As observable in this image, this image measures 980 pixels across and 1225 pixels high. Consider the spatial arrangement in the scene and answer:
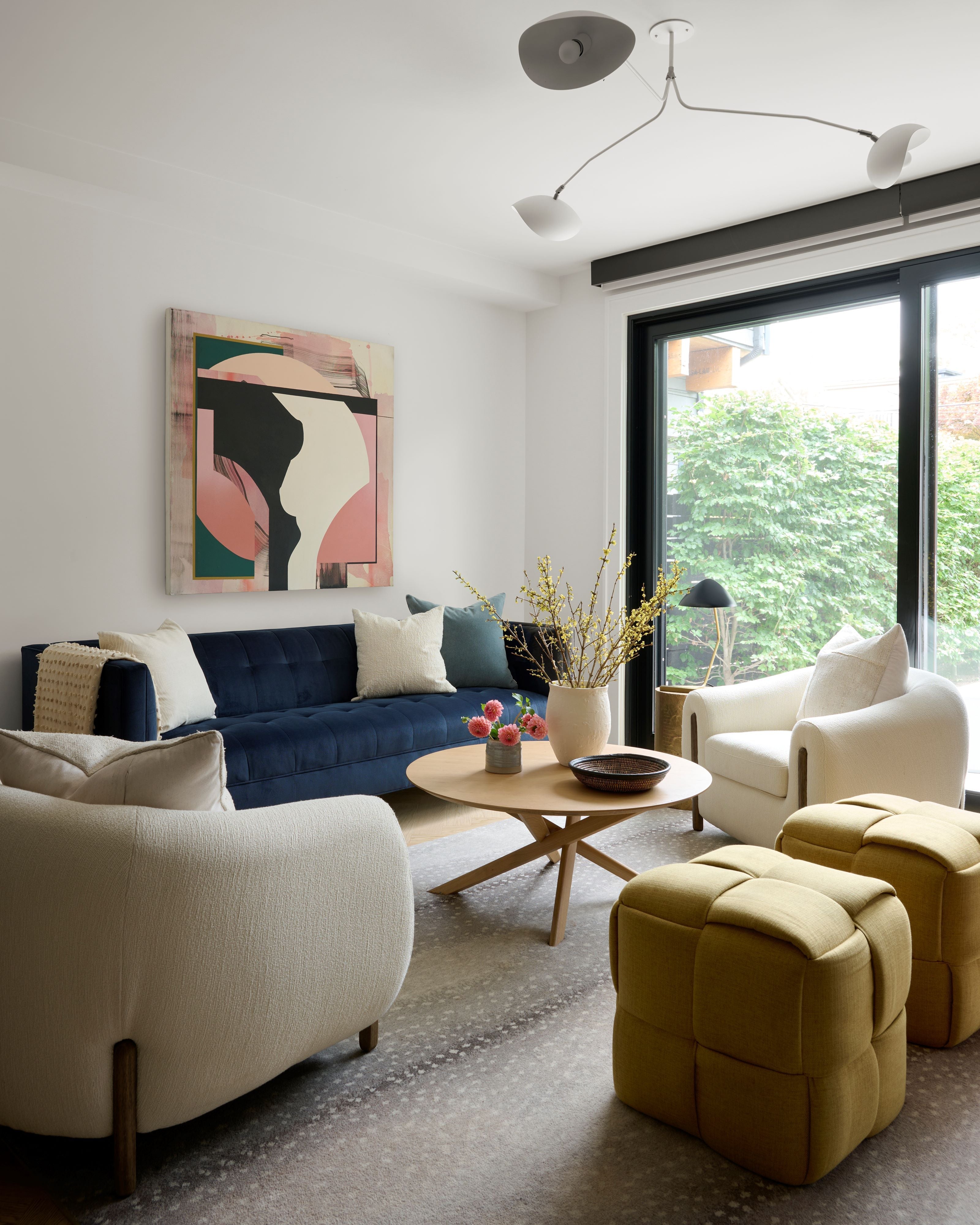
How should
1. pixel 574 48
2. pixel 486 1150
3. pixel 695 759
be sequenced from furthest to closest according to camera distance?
pixel 695 759, pixel 574 48, pixel 486 1150

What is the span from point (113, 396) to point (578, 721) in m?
2.47

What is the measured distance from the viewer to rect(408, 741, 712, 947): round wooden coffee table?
8.75 ft

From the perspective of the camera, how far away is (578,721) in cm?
304

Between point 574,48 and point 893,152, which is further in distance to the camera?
point 893,152

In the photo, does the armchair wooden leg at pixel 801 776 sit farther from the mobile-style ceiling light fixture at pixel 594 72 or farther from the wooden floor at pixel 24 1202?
the wooden floor at pixel 24 1202

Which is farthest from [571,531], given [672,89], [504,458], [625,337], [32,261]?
[32,261]

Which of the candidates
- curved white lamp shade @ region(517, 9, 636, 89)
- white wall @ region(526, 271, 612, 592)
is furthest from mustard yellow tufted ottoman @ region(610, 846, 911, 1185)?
white wall @ region(526, 271, 612, 592)

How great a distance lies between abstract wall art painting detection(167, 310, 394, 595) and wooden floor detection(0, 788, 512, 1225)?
120cm

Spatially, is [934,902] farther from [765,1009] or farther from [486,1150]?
[486,1150]

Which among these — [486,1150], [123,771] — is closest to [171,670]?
[123,771]

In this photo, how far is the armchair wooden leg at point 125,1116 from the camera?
159cm

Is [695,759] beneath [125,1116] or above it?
above

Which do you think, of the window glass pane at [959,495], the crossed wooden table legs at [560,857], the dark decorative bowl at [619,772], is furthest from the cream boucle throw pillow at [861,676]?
Result: the crossed wooden table legs at [560,857]

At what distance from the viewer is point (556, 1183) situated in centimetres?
170
